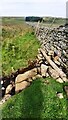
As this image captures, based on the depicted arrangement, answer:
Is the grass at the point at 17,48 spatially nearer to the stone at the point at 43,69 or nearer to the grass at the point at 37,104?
the stone at the point at 43,69

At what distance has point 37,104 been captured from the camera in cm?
545

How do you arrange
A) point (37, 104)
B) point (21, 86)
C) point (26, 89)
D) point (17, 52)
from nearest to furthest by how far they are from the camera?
1. point (37, 104)
2. point (26, 89)
3. point (21, 86)
4. point (17, 52)

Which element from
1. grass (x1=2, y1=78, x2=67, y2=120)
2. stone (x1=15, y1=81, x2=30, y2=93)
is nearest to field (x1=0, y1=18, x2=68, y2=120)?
grass (x1=2, y1=78, x2=67, y2=120)

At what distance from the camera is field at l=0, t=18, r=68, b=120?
17.6 ft

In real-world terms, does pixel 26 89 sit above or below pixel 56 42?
below

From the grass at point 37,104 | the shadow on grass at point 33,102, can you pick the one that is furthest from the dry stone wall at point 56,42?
the shadow on grass at point 33,102

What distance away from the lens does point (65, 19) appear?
6.03 meters

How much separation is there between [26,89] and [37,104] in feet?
1.36

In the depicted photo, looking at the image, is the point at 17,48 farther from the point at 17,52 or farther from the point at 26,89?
the point at 26,89

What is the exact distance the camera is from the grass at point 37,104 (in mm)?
5336

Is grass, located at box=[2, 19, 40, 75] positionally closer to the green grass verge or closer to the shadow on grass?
the green grass verge

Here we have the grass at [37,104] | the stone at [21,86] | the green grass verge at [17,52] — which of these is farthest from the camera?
the green grass verge at [17,52]

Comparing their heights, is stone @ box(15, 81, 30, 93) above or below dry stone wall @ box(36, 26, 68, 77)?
below

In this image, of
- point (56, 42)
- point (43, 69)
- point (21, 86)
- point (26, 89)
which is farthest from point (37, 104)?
point (56, 42)
